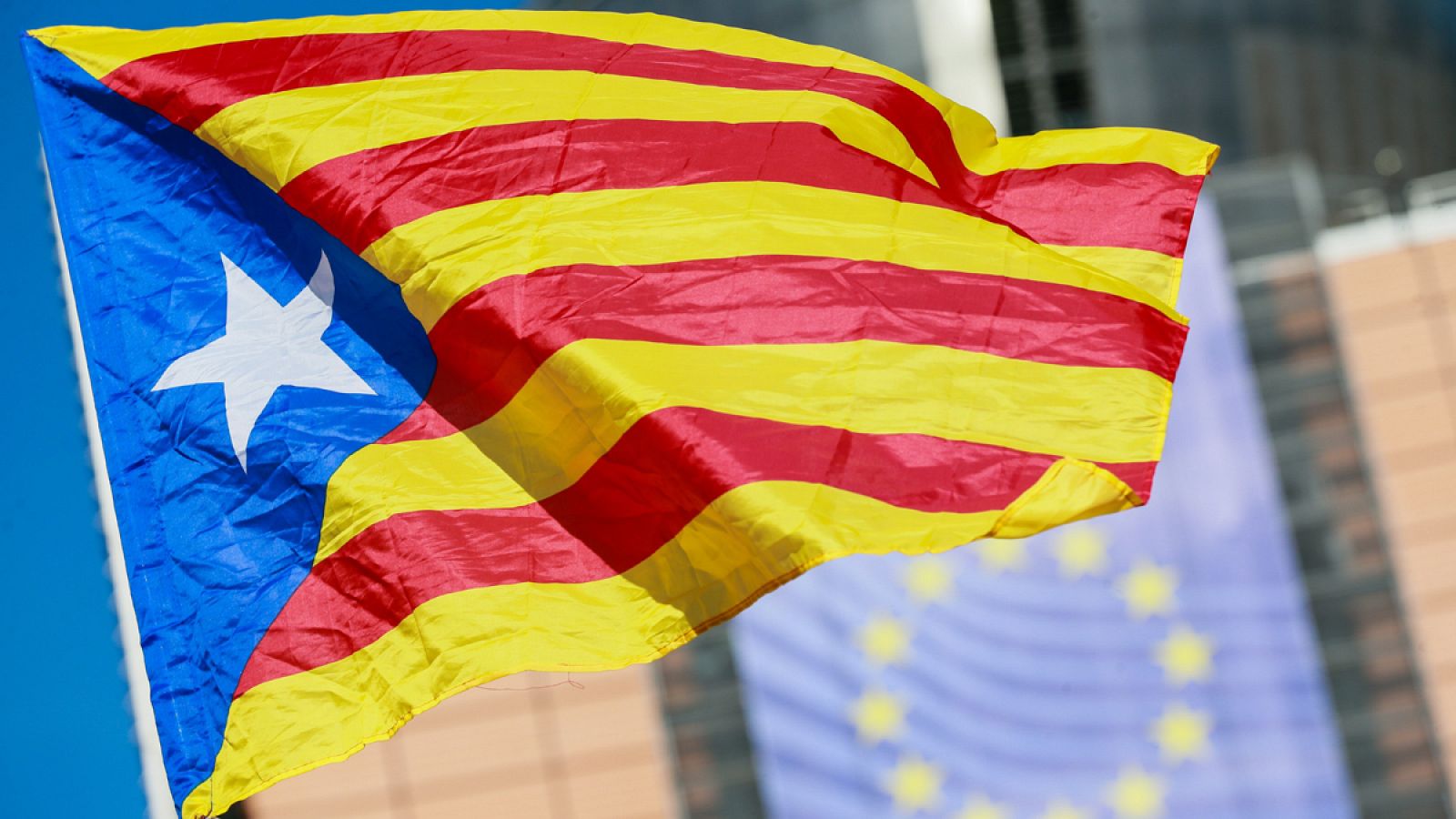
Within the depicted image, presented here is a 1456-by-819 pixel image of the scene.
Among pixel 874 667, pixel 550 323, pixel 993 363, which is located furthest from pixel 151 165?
pixel 874 667

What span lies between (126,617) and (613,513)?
1059 millimetres

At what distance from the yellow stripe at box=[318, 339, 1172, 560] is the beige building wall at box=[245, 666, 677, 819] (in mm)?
13410

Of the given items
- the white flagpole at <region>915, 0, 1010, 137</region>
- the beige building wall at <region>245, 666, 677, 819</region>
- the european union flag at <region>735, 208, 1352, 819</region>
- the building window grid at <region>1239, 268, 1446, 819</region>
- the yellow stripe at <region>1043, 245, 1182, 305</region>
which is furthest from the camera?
the white flagpole at <region>915, 0, 1010, 137</region>

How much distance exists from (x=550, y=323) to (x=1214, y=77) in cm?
1728

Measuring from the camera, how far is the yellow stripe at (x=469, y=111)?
144 inches

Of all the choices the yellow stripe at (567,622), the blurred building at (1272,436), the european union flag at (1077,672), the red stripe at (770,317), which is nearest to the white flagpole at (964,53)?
the blurred building at (1272,436)

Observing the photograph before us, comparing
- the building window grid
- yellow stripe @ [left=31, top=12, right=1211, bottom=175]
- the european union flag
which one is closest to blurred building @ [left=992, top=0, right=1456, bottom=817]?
the building window grid

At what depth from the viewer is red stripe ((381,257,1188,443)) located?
3.40 metres

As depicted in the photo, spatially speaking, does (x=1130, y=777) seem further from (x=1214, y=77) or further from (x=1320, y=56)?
(x=1320, y=56)

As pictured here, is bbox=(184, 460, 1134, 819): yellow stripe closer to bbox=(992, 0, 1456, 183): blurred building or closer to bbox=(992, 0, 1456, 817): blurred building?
bbox=(992, 0, 1456, 817): blurred building

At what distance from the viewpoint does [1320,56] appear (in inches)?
797

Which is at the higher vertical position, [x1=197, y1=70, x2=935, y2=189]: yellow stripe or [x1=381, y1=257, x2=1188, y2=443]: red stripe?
[x1=197, y1=70, x2=935, y2=189]: yellow stripe

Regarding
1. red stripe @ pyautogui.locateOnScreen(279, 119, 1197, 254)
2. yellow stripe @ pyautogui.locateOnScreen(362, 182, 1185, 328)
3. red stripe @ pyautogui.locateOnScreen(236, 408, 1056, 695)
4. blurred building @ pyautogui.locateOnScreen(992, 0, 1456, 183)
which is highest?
blurred building @ pyautogui.locateOnScreen(992, 0, 1456, 183)

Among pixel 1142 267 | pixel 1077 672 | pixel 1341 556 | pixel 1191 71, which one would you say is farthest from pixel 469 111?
pixel 1191 71
